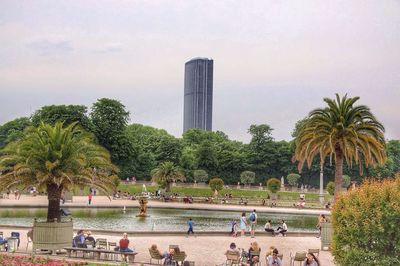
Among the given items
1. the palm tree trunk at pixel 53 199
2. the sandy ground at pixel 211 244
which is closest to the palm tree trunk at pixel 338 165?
the sandy ground at pixel 211 244

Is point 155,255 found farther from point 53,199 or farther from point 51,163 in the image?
point 51,163

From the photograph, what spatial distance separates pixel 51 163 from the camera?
23.6 m

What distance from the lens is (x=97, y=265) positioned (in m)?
19.5

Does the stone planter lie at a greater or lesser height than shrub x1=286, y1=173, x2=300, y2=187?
lesser

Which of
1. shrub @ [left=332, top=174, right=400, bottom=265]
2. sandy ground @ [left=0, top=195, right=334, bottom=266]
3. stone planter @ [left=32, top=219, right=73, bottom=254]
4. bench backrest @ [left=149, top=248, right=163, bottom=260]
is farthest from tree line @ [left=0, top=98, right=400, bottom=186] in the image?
shrub @ [left=332, top=174, right=400, bottom=265]

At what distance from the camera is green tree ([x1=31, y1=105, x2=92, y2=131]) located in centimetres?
8575

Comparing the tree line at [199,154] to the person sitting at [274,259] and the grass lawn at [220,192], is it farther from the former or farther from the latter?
the person sitting at [274,259]

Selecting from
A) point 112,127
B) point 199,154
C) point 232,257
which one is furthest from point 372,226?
point 199,154

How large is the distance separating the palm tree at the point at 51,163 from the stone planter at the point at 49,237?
63 cm

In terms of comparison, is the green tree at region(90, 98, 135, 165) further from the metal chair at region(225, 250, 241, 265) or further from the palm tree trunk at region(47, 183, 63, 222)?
the metal chair at region(225, 250, 241, 265)

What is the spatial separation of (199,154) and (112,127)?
56.7ft

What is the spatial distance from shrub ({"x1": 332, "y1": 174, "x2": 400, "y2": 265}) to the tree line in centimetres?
7106

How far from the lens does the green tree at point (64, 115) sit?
281ft

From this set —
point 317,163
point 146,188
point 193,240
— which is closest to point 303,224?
point 193,240
